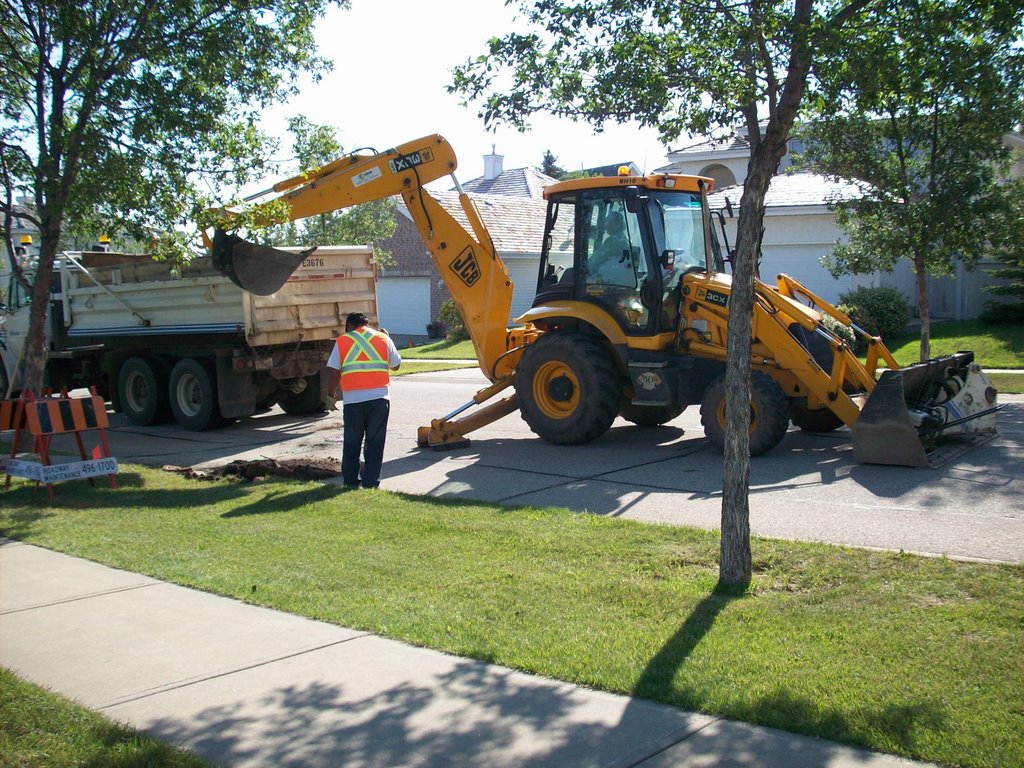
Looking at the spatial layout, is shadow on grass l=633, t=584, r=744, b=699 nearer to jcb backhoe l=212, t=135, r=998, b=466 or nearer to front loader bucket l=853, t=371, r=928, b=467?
front loader bucket l=853, t=371, r=928, b=467

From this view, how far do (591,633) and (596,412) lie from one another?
20.6 feet

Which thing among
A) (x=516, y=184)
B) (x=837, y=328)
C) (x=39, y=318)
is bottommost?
(x=837, y=328)

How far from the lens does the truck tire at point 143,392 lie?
50.3 ft

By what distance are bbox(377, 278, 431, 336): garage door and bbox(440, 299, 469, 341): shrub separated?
2556mm

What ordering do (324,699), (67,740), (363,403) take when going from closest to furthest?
(67,740) → (324,699) → (363,403)

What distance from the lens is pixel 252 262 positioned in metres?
12.1

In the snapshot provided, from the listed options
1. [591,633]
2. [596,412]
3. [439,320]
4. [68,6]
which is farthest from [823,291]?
[591,633]

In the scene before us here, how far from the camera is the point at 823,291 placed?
25.5 m

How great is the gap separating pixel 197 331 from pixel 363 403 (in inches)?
202

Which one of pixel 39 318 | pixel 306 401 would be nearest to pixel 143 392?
pixel 306 401

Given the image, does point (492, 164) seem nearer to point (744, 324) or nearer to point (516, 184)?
point (516, 184)

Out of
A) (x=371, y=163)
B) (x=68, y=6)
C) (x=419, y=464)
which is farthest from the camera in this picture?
(x=371, y=163)

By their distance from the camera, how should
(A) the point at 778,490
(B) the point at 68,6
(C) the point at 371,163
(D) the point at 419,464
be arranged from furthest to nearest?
(C) the point at 371,163
(D) the point at 419,464
(B) the point at 68,6
(A) the point at 778,490

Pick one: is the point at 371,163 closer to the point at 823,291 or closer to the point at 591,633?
the point at 591,633
